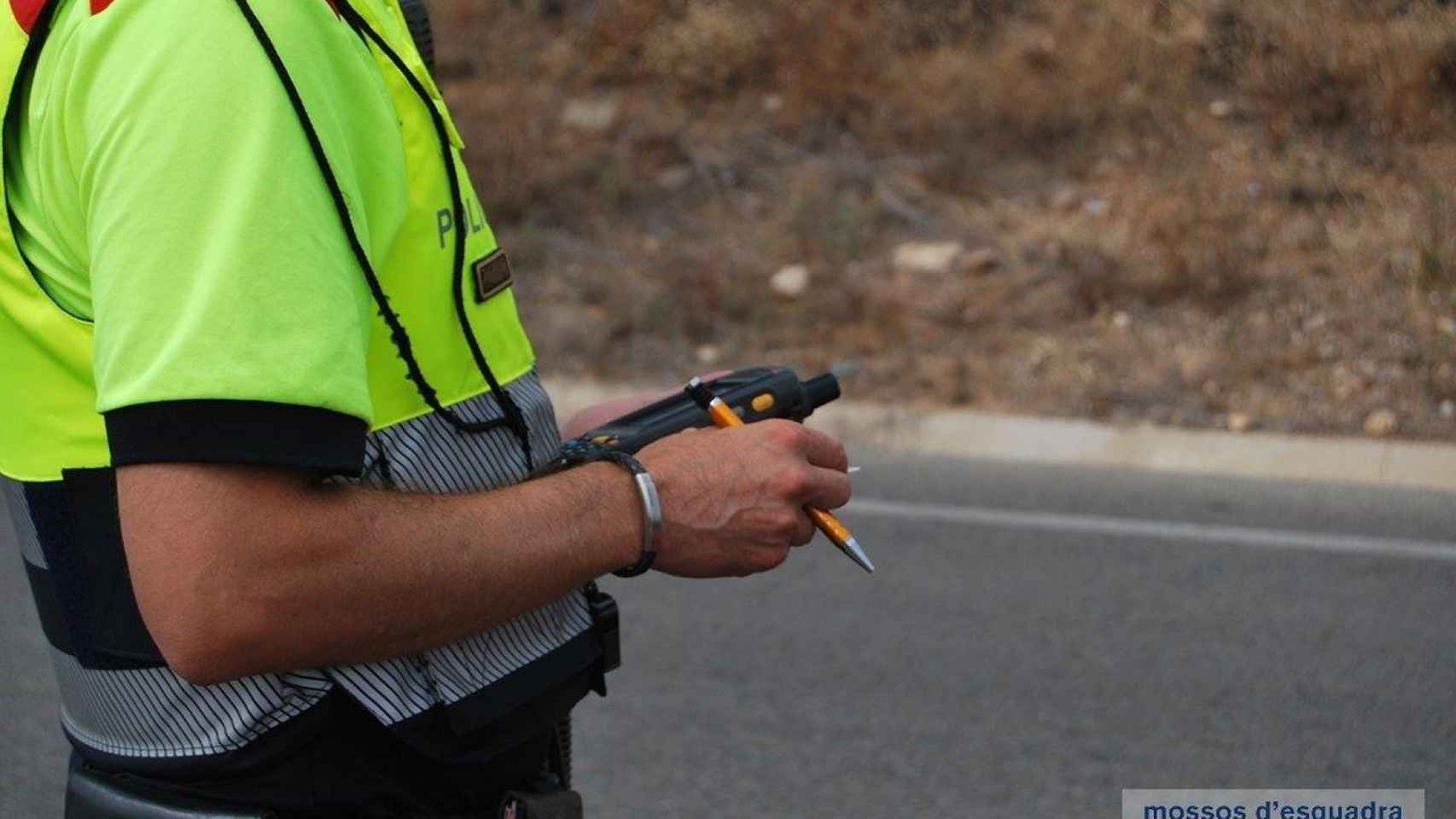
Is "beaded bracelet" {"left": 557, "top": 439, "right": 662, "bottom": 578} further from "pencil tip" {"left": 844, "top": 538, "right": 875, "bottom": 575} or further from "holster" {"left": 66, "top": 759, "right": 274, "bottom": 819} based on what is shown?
"holster" {"left": 66, "top": 759, "right": 274, "bottom": 819}

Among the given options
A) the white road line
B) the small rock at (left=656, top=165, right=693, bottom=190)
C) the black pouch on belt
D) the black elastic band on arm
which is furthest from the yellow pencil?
the small rock at (left=656, top=165, right=693, bottom=190)

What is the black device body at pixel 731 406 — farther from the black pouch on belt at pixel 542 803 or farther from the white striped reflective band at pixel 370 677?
the black pouch on belt at pixel 542 803

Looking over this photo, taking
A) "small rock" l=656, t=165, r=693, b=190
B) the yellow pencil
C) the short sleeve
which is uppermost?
the short sleeve

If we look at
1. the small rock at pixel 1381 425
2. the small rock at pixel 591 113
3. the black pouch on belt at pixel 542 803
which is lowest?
the small rock at pixel 1381 425

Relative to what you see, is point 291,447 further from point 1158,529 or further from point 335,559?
point 1158,529

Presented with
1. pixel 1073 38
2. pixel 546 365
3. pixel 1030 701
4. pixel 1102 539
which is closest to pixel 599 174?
pixel 546 365

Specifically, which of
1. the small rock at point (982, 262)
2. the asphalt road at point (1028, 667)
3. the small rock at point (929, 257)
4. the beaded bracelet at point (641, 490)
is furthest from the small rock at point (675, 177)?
the beaded bracelet at point (641, 490)

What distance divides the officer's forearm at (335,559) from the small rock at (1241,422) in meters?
5.74

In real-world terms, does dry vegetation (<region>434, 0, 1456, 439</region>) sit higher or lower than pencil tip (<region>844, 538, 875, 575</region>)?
lower

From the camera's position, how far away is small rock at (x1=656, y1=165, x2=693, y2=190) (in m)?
9.77

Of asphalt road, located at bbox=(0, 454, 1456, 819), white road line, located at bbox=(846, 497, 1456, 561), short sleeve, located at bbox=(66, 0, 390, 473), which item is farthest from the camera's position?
white road line, located at bbox=(846, 497, 1456, 561)

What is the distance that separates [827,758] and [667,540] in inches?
109

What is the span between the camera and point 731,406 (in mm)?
1644

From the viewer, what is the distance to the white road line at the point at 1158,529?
5598 mm
